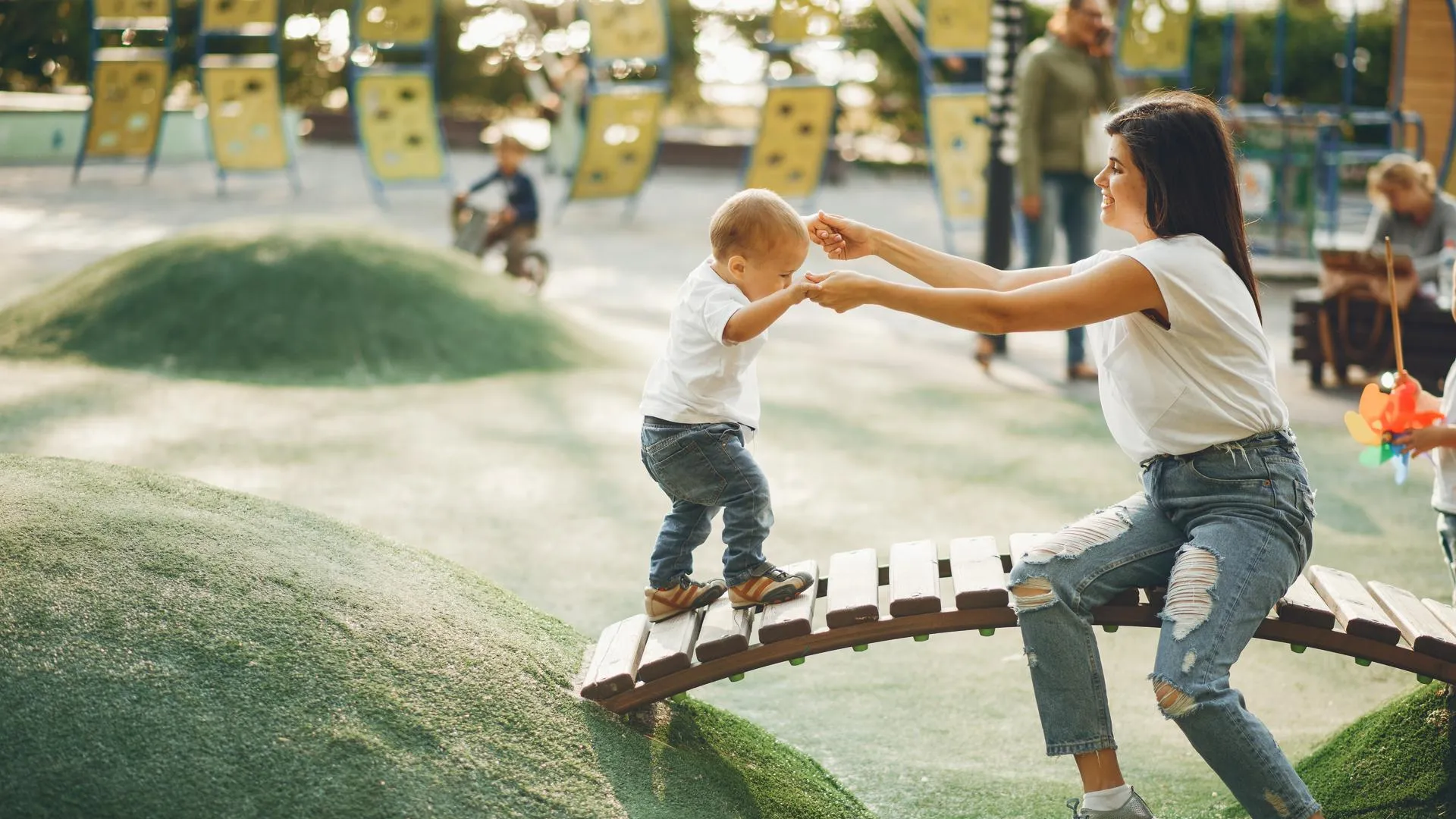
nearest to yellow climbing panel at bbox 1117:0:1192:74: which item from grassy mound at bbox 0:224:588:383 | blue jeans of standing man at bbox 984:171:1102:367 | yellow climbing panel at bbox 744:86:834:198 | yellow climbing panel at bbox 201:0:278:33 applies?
yellow climbing panel at bbox 744:86:834:198

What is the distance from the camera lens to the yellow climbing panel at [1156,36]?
14.9 m

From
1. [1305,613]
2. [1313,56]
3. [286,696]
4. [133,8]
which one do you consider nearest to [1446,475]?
[1305,613]

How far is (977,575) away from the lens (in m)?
3.32

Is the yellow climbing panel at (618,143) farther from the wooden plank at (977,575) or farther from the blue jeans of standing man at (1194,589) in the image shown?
the blue jeans of standing man at (1194,589)

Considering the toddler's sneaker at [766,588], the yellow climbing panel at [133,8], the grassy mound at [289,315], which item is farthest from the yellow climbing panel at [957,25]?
the toddler's sneaker at [766,588]

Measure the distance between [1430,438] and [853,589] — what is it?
1.41 metres

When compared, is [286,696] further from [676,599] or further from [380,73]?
[380,73]

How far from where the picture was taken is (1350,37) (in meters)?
12.3

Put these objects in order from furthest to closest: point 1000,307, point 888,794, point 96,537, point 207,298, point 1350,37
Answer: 1. point 1350,37
2. point 207,298
3. point 888,794
4. point 96,537
5. point 1000,307

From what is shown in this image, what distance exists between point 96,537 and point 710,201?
1599cm

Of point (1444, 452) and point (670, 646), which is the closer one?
point (670, 646)

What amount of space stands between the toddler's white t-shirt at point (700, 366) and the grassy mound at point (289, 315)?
A: 195 inches

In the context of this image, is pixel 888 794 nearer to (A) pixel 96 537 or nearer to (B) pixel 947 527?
(A) pixel 96 537

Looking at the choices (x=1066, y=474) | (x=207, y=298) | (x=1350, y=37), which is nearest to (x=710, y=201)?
(x=1350, y=37)
